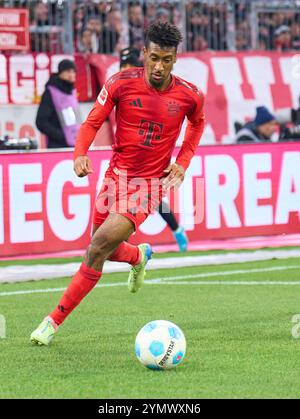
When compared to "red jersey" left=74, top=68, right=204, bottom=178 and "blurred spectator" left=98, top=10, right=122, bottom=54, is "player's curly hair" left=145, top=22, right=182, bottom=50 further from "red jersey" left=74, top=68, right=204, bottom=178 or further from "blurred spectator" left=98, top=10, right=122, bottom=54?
"blurred spectator" left=98, top=10, right=122, bottom=54

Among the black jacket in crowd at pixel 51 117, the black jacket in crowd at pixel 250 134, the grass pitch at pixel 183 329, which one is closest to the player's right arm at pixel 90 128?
the grass pitch at pixel 183 329

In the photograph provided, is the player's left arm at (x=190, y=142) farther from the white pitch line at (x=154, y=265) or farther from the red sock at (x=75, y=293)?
the white pitch line at (x=154, y=265)

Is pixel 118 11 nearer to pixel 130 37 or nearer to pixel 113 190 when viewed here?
pixel 130 37

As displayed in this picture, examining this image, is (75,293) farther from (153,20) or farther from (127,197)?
(153,20)

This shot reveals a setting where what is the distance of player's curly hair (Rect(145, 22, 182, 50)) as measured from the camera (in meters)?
8.66

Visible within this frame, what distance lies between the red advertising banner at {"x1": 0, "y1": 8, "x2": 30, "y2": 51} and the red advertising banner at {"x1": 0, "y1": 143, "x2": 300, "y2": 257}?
2.34m

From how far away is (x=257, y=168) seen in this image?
55.3ft

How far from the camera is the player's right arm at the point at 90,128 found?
27.9ft

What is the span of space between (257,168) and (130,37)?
3.58 metres

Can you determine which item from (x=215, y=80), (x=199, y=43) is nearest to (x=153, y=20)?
(x=199, y=43)

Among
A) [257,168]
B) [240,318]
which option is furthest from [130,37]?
[240,318]

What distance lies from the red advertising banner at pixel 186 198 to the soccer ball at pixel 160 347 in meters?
7.39

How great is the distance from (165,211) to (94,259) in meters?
6.61

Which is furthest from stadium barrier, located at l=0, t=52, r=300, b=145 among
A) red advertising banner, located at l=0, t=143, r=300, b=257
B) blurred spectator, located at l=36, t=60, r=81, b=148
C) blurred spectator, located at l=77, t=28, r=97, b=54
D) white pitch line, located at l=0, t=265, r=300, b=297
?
white pitch line, located at l=0, t=265, r=300, b=297
